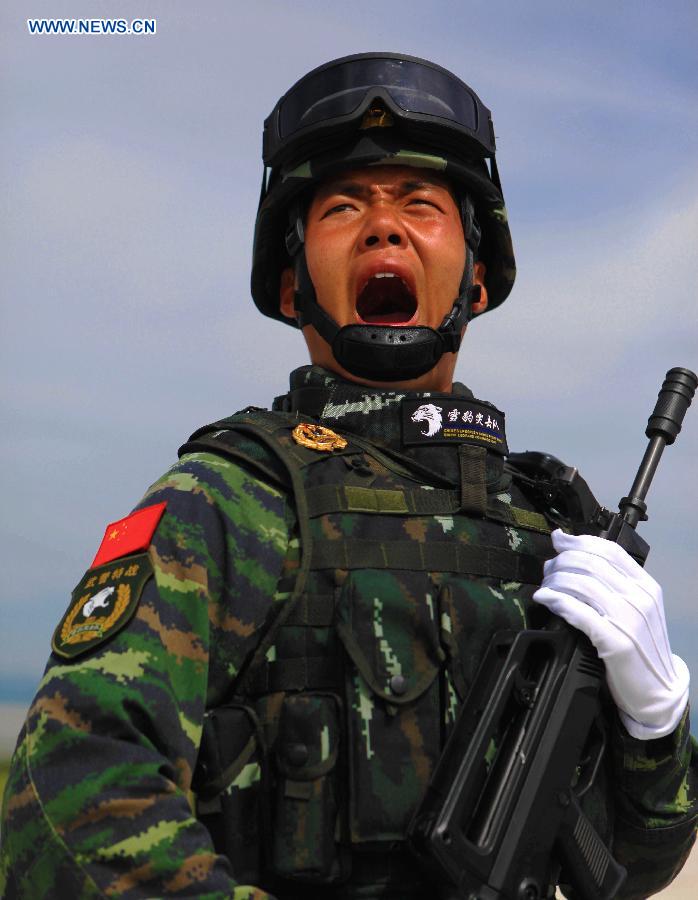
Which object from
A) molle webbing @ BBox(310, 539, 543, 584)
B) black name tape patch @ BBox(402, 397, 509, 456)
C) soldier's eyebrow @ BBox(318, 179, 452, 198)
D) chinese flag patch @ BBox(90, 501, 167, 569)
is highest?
soldier's eyebrow @ BBox(318, 179, 452, 198)

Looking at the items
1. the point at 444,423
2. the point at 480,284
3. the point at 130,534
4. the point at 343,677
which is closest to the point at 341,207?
the point at 480,284

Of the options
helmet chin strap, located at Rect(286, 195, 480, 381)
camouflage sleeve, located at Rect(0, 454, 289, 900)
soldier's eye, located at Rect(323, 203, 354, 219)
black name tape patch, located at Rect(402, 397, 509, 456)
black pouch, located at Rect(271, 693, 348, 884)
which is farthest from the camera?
soldier's eye, located at Rect(323, 203, 354, 219)

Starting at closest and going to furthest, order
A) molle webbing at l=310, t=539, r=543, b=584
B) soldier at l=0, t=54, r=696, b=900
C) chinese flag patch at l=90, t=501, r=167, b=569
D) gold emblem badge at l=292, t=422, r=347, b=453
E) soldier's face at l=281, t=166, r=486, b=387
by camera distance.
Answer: soldier at l=0, t=54, r=696, b=900 → chinese flag patch at l=90, t=501, r=167, b=569 → molle webbing at l=310, t=539, r=543, b=584 → gold emblem badge at l=292, t=422, r=347, b=453 → soldier's face at l=281, t=166, r=486, b=387

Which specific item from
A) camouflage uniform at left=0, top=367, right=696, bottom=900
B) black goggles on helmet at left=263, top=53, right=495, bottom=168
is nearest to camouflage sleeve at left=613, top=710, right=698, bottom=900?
camouflage uniform at left=0, top=367, right=696, bottom=900

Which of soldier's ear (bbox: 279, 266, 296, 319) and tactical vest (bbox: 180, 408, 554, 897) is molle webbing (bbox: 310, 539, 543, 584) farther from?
soldier's ear (bbox: 279, 266, 296, 319)

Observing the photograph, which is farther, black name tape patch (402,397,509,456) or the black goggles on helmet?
the black goggles on helmet

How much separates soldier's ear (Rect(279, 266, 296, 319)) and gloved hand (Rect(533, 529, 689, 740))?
1.64 metres

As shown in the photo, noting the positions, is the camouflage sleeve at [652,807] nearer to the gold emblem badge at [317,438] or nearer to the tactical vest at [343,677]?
the tactical vest at [343,677]

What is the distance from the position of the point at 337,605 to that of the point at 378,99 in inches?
85.7

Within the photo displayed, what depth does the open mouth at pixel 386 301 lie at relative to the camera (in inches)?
174

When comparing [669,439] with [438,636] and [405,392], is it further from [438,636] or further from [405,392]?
[438,636]

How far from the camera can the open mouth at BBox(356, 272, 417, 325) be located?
4.42 meters

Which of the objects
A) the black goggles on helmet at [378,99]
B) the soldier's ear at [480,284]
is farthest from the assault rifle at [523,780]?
the black goggles on helmet at [378,99]

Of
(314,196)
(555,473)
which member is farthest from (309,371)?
(555,473)
